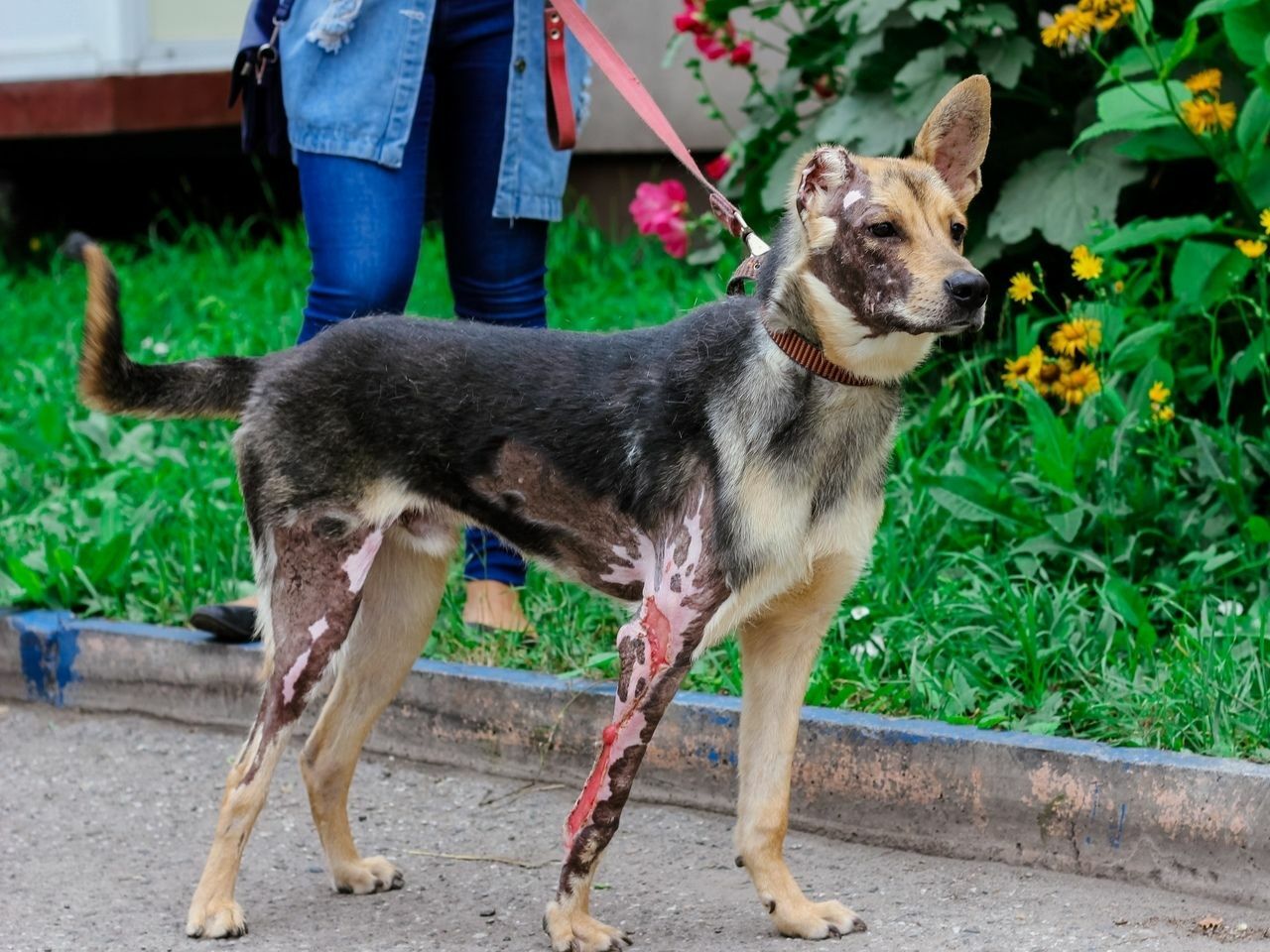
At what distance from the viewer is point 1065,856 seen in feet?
13.1

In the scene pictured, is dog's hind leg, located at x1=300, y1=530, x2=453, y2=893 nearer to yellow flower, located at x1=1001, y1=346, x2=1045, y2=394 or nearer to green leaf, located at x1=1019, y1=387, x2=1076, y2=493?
green leaf, located at x1=1019, y1=387, x2=1076, y2=493

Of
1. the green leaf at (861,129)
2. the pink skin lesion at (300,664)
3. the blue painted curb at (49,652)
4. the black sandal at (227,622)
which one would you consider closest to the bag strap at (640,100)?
the pink skin lesion at (300,664)

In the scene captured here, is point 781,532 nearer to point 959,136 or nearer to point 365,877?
point 959,136

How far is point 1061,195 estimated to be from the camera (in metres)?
5.45

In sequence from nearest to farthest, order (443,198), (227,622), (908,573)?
1. (443,198)
2. (908,573)
3. (227,622)

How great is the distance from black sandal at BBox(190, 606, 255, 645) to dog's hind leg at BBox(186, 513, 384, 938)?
54.2 inches

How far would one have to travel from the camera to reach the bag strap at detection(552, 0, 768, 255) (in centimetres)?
380

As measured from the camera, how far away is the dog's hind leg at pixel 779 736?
3.65 metres

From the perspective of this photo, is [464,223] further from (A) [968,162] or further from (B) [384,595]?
(A) [968,162]

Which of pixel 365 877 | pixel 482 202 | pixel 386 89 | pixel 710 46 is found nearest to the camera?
pixel 365 877

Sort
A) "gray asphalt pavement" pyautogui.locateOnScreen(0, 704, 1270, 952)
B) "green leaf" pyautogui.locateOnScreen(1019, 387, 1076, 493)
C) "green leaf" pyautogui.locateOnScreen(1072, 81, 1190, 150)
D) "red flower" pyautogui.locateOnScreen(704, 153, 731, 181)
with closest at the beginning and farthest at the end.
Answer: "gray asphalt pavement" pyautogui.locateOnScreen(0, 704, 1270, 952)
"green leaf" pyautogui.locateOnScreen(1072, 81, 1190, 150)
"green leaf" pyautogui.locateOnScreen(1019, 387, 1076, 493)
"red flower" pyautogui.locateOnScreen(704, 153, 731, 181)

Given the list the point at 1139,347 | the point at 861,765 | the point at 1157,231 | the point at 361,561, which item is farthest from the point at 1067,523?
the point at 361,561

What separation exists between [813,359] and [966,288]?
41 cm

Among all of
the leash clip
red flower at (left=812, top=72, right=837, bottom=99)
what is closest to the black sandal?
the leash clip
